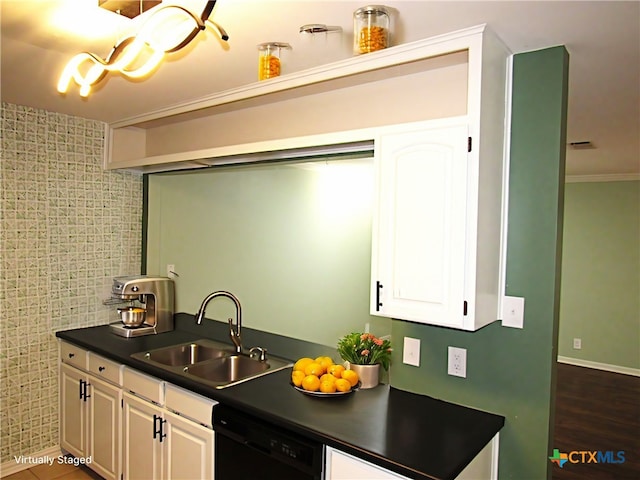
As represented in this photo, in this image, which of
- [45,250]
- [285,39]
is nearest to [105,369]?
[45,250]

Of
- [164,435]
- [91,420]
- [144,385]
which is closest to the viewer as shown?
[164,435]

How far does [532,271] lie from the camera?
6.26ft

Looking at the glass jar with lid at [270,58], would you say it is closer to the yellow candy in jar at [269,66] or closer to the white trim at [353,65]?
the yellow candy in jar at [269,66]

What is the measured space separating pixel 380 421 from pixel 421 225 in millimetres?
809

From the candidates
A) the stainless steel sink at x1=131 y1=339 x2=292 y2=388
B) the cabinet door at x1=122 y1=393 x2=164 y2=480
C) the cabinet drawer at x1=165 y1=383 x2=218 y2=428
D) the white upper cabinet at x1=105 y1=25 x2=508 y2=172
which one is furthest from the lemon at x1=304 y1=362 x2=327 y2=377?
the white upper cabinet at x1=105 y1=25 x2=508 y2=172

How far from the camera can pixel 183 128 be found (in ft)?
10.7

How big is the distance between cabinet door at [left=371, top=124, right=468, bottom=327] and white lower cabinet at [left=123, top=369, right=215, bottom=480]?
41.8 inches

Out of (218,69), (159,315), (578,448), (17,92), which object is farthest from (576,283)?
(17,92)

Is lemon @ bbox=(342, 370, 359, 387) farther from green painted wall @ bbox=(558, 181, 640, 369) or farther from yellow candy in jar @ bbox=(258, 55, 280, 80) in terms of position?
green painted wall @ bbox=(558, 181, 640, 369)

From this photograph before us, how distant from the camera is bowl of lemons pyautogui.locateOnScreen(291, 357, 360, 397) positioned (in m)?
2.18

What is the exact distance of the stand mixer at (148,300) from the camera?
10.5 feet

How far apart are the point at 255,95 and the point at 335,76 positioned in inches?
19.4

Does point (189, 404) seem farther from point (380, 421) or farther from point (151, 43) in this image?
point (151, 43)

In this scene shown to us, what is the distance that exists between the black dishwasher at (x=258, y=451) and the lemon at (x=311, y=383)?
0.27 meters
